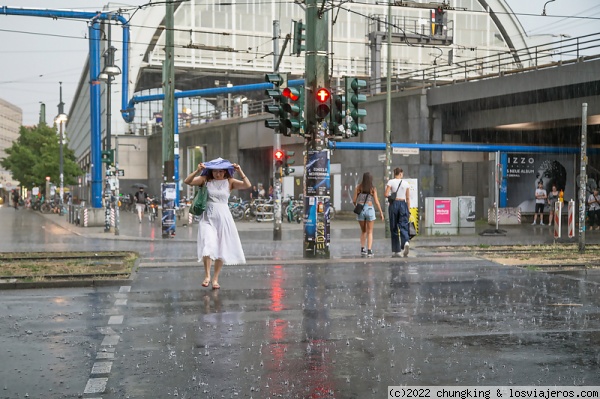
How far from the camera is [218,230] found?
12406 mm

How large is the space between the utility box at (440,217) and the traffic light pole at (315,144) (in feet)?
34.4

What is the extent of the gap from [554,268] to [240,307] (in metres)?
7.63

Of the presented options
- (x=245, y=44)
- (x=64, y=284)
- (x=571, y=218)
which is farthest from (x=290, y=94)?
(x=245, y=44)

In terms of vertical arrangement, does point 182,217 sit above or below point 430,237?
above

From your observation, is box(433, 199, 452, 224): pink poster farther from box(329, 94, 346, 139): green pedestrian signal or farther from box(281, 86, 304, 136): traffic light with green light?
box(281, 86, 304, 136): traffic light with green light

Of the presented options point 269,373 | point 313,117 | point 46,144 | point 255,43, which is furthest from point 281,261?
point 46,144

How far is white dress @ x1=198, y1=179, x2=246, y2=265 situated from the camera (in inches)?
483

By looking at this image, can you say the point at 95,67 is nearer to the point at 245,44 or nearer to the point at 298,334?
the point at 245,44

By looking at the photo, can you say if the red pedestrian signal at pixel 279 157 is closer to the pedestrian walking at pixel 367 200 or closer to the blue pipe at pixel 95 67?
the blue pipe at pixel 95 67

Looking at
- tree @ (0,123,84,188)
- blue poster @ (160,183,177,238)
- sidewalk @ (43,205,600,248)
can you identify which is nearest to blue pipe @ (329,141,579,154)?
sidewalk @ (43,205,600,248)

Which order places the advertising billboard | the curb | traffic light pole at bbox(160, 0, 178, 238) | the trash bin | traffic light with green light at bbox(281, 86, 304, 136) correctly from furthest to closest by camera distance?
the trash bin
the advertising billboard
traffic light pole at bbox(160, 0, 178, 238)
traffic light with green light at bbox(281, 86, 304, 136)
the curb

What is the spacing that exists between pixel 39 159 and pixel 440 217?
65379 mm

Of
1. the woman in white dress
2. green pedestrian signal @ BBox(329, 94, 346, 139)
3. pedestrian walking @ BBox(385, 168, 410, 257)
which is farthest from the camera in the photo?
pedestrian walking @ BBox(385, 168, 410, 257)

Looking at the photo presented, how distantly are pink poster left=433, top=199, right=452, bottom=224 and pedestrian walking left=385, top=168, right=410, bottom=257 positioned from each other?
31.5 ft
